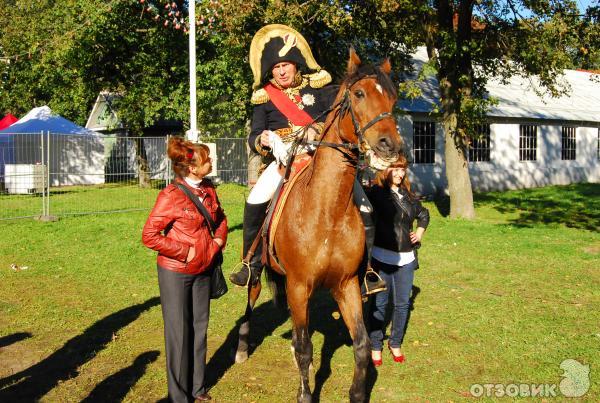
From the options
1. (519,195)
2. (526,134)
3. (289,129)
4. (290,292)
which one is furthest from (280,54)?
(526,134)

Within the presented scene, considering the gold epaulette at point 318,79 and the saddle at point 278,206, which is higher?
the gold epaulette at point 318,79

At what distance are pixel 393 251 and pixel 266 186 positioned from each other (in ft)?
5.25

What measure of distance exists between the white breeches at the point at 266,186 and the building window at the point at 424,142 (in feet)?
66.8

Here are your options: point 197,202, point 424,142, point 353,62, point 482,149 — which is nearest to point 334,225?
point 197,202

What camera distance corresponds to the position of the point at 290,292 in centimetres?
537

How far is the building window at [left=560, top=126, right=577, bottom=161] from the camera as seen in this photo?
32.2 metres

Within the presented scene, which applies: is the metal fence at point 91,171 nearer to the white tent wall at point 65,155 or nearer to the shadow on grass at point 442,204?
the white tent wall at point 65,155

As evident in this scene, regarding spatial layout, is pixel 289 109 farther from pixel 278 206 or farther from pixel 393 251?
pixel 393 251

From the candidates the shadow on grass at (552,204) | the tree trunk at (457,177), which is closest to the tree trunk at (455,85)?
the tree trunk at (457,177)

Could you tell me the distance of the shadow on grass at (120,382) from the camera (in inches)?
222

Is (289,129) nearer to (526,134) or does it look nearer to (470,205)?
(470,205)

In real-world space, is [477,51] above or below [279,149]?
above

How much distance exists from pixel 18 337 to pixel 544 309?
279 inches

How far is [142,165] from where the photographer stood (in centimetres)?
2059
